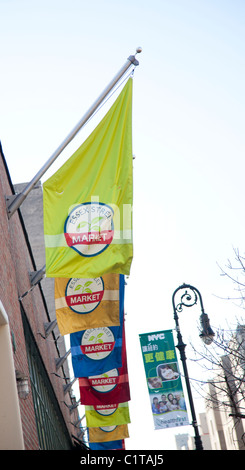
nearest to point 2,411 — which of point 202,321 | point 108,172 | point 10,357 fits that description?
point 10,357

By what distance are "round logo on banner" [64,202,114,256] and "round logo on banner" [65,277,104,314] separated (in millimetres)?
2820

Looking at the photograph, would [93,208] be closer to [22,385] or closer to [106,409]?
[22,385]

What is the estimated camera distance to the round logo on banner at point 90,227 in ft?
29.9

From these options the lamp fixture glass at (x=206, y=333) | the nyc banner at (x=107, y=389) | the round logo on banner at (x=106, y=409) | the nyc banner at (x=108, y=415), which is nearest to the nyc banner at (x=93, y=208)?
the lamp fixture glass at (x=206, y=333)

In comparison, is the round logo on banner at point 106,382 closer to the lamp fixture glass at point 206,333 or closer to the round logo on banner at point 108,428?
the round logo on banner at point 108,428

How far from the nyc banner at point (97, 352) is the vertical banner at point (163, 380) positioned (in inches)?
104

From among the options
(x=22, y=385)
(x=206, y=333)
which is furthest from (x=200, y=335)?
(x=22, y=385)

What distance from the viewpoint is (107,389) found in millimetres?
17219

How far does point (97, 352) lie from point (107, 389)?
2.61 meters

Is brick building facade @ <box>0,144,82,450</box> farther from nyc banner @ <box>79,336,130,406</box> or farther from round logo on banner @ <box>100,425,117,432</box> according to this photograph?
round logo on banner @ <box>100,425,117,432</box>

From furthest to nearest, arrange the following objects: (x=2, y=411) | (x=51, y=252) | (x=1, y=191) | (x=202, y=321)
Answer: (x=202, y=321)
(x=1, y=191)
(x=51, y=252)
(x=2, y=411)
